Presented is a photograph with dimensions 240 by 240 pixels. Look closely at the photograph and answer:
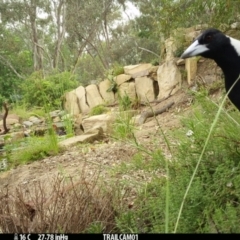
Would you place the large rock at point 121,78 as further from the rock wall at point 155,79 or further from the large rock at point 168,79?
the large rock at point 168,79

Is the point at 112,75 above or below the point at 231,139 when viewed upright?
above

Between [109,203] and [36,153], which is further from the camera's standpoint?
[36,153]

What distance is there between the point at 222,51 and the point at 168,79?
690 centimetres

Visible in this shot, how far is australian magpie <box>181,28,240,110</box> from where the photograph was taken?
221cm

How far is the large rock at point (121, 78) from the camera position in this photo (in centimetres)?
1074

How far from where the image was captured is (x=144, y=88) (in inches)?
395

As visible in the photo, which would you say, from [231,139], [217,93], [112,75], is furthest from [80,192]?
[112,75]

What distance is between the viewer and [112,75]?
1141 cm

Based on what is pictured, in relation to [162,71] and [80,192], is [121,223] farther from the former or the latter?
[162,71]

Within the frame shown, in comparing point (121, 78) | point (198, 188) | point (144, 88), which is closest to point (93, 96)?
point (121, 78)

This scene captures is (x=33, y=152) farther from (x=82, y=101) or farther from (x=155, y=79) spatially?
(x=82, y=101)

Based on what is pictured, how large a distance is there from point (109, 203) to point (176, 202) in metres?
0.41

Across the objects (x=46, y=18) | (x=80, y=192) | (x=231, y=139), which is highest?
(x=46, y=18)

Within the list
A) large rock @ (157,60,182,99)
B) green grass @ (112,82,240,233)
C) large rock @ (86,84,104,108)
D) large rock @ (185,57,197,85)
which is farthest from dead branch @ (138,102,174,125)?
green grass @ (112,82,240,233)
